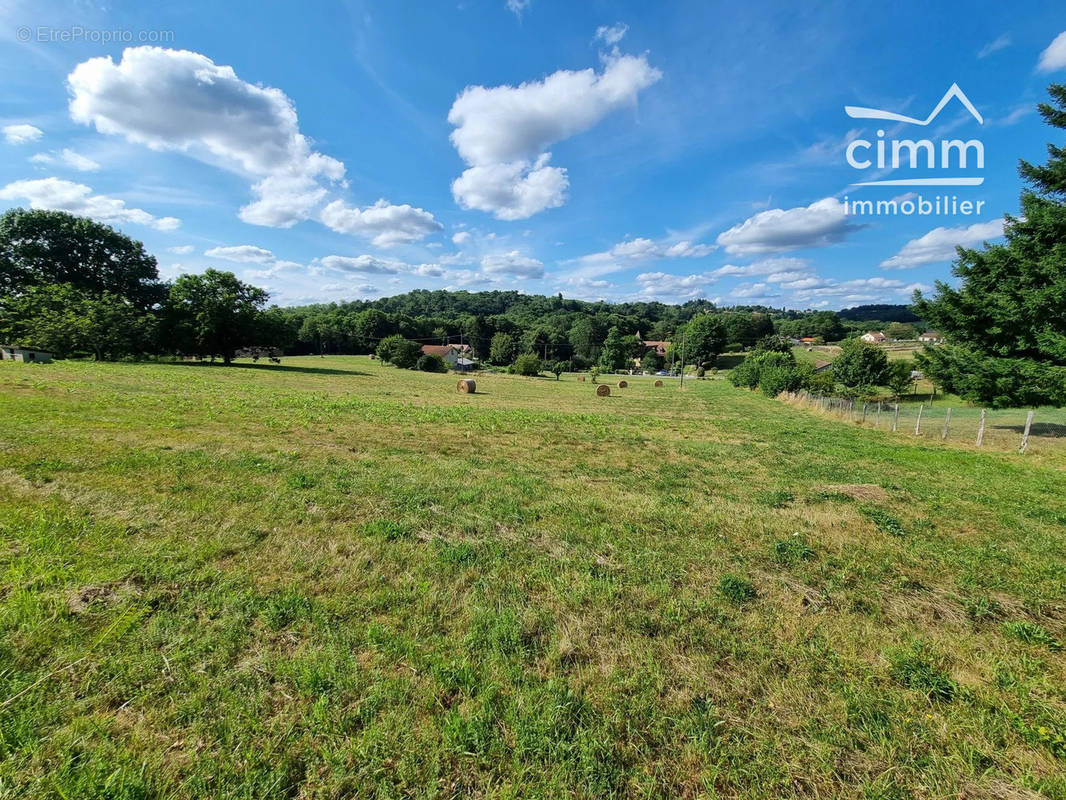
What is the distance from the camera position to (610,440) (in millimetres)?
14047

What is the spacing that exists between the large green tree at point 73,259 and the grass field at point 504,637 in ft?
173

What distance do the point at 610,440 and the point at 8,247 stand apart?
66.8 m

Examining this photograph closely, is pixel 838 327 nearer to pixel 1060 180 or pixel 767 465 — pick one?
pixel 1060 180

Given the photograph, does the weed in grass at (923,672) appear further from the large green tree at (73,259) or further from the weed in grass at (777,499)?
the large green tree at (73,259)

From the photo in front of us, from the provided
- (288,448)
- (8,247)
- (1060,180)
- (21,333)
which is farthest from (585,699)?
(8,247)

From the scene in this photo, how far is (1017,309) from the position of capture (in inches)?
744

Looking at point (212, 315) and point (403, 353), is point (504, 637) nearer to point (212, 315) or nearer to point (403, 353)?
point (212, 315)

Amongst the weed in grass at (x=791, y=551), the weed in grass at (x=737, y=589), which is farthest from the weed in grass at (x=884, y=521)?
the weed in grass at (x=737, y=589)

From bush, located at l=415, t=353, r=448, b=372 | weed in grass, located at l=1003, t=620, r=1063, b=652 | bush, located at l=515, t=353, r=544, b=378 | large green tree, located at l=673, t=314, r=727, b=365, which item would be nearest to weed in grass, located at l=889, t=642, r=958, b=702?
→ weed in grass, located at l=1003, t=620, r=1063, b=652

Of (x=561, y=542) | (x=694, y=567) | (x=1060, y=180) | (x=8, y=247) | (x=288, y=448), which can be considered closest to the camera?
(x=694, y=567)

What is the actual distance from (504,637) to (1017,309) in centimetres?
2837

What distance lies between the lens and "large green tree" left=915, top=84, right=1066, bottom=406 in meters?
17.8

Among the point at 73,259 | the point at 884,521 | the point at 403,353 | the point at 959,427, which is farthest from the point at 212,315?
the point at 959,427

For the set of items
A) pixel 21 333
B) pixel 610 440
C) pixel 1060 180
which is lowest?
pixel 610 440
